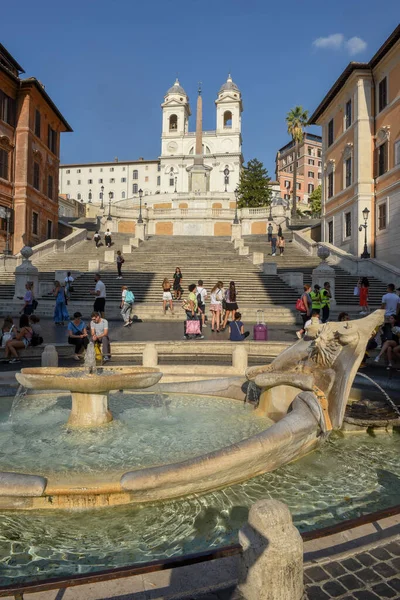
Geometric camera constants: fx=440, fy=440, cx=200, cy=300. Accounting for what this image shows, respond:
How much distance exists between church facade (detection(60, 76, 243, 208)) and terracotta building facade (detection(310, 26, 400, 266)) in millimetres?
47392

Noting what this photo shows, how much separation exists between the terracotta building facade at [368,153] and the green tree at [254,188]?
24575 millimetres

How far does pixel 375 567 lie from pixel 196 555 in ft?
3.84

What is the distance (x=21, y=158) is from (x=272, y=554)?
120 ft

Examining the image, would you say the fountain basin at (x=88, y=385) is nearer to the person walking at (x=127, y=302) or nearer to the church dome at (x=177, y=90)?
the person walking at (x=127, y=302)

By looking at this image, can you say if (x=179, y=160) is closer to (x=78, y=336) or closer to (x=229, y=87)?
(x=229, y=87)

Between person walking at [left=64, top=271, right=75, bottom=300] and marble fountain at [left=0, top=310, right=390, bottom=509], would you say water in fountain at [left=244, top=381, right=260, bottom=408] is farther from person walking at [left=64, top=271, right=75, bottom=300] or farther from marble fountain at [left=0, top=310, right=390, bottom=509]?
person walking at [left=64, top=271, right=75, bottom=300]

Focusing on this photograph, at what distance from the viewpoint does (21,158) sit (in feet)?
110

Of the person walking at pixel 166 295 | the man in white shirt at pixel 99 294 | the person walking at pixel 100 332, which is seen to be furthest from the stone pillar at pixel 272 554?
the person walking at pixel 166 295

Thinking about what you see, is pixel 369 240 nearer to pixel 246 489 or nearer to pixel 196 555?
pixel 246 489

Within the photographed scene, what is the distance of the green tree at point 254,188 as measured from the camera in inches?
2301

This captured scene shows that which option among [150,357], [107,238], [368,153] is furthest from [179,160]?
[150,357]

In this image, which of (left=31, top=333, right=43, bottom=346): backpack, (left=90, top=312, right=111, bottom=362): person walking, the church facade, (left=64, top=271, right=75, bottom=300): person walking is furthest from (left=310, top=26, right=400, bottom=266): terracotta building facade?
the church facade

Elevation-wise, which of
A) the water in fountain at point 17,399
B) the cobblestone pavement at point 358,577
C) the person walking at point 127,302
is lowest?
the cobblestone pavement at point 358,577

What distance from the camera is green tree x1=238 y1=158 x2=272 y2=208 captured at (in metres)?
58.4
